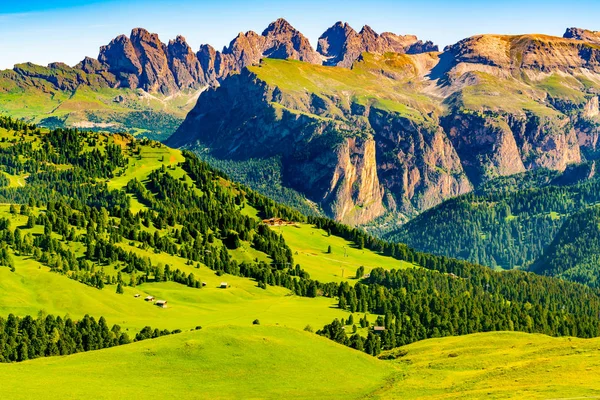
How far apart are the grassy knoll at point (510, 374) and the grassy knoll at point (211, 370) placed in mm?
10575

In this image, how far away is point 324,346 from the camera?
195 metres

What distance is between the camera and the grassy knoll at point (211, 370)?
161750 millimetres

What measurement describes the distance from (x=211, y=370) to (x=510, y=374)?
2503 inches

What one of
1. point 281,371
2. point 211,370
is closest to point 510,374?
point 281,371

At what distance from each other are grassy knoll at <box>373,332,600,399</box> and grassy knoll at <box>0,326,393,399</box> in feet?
34.7

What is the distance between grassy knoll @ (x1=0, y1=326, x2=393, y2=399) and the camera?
162 m

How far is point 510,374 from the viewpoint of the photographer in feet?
527

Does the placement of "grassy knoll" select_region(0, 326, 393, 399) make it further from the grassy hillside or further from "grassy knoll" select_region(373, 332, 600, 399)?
"grassy knoll" select_region(373, 332, 600, 399)

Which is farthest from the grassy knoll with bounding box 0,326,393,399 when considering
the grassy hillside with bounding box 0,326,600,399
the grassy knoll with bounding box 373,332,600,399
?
the grassy knoll with bounding box 373,332,600,399

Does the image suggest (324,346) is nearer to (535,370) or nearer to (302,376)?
(302,376)

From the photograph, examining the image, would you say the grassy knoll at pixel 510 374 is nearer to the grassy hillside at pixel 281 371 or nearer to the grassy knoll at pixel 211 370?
the grassy hillside at pixel 281 371

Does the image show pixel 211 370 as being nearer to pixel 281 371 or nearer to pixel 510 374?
pixel 281 371

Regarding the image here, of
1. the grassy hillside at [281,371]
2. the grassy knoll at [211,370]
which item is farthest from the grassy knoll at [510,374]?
the grassy knoll at [211,370]

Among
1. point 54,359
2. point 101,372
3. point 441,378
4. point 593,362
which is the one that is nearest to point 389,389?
point 441,378
